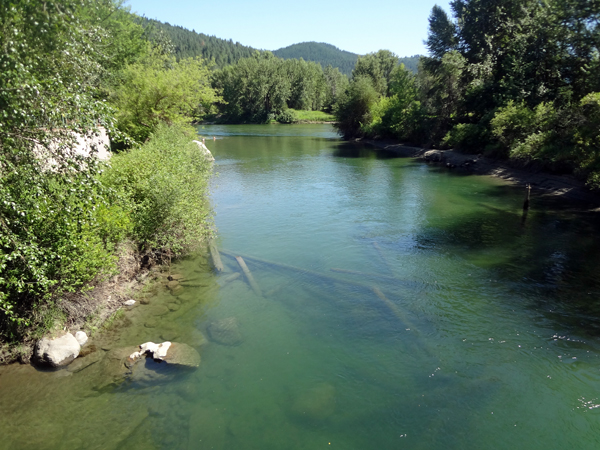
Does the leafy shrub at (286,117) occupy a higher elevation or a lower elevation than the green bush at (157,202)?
higher

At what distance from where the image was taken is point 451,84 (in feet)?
151

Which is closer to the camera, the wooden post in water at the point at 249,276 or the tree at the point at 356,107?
the wooden post in water at the point at 249,276

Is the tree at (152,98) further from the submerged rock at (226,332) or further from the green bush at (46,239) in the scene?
the submerged rock at (226,332)

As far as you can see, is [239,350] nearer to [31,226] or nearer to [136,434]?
[136,434]

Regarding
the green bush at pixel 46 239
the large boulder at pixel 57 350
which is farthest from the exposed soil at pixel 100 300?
the green bush at pixel 46 239

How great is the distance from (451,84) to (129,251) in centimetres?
4384

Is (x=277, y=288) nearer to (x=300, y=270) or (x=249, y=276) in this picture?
(x=249, y=276)

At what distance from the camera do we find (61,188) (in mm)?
8062

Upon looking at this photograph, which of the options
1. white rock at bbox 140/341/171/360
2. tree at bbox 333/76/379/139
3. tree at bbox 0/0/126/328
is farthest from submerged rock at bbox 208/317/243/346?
tree at bbox 333/76/379/139

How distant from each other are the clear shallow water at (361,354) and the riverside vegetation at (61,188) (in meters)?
1.56

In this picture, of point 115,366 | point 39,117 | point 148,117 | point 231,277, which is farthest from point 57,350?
point 148,117

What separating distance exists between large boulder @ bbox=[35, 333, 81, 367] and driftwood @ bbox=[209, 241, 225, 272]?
6018 millimetres

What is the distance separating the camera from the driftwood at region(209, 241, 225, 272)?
15256 mm

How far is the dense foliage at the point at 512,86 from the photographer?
24.6 metres
